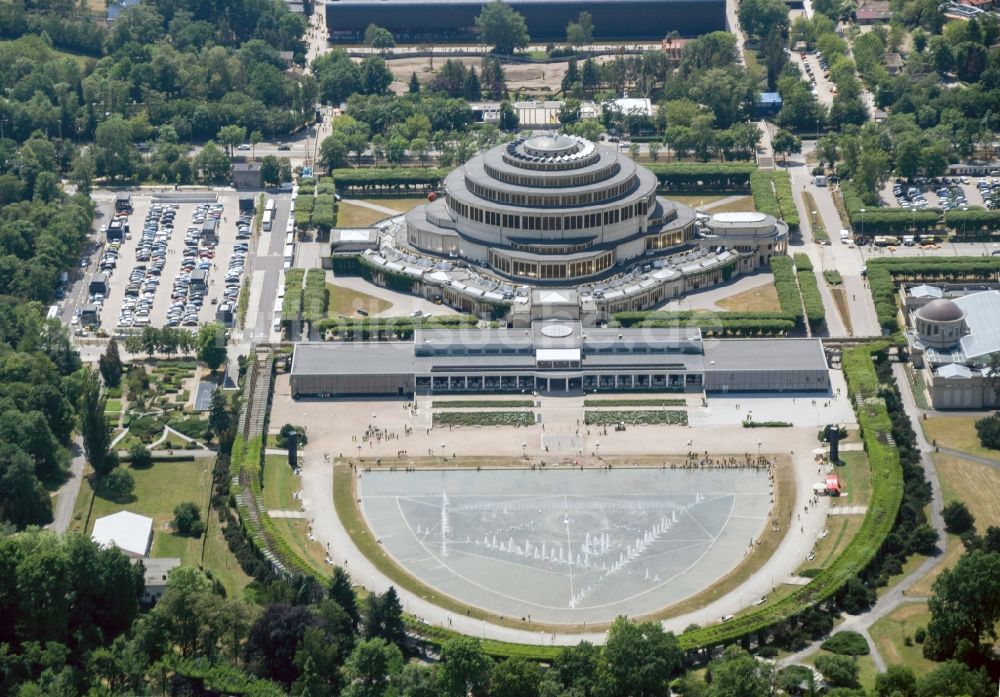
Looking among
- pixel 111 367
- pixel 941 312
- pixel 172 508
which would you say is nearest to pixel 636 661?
pixel 172 508

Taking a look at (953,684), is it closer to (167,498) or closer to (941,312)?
(941,312)

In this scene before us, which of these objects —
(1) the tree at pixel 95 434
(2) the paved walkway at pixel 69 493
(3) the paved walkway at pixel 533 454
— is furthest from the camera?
(1) the tree at pixel 95 434

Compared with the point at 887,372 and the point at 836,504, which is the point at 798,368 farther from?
the point at 836,504

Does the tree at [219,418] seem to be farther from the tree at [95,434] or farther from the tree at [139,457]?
the tree at [95,434]

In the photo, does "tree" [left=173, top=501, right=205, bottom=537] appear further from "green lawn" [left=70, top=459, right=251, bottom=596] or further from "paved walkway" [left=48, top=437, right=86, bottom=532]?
"paved walkway" [left=48, top=437, right=86, bottom=532]

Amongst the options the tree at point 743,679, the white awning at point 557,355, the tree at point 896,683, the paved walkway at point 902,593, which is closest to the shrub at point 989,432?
the paved walkway at point 902,593

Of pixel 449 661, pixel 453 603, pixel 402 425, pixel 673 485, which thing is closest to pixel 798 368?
pixel 673 485
